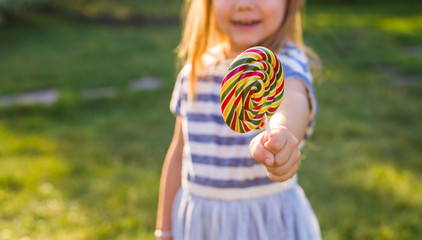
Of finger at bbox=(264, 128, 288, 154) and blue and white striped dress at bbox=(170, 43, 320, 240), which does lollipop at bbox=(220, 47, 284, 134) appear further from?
blue and white striped dress at bbox=(170, 43, 320, 240)

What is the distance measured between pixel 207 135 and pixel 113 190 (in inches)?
79.3

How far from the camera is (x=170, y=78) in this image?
628 cm

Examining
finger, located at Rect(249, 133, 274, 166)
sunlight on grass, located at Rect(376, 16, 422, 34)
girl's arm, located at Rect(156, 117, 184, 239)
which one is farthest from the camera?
sunlight on grass, located at Rect(376, 16, 422, 34)

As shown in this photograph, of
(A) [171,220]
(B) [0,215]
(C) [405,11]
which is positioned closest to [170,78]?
(B) [0,215]

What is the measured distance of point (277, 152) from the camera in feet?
3.14

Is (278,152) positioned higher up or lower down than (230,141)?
higher up

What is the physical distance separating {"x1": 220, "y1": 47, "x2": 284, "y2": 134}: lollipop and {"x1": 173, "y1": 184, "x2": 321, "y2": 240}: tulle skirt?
54cm

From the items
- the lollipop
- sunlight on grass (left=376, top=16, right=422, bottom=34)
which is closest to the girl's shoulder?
the lollipop

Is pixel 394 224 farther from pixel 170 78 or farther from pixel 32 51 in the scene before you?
pixel 32 51

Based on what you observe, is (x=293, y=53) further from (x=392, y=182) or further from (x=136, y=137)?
(x=136, y=137)

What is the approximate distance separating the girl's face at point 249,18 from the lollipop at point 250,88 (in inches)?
15.7

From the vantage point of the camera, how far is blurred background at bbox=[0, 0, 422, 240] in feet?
9.91

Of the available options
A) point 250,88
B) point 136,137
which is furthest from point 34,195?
point 250,88

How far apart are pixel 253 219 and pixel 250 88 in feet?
2.15
